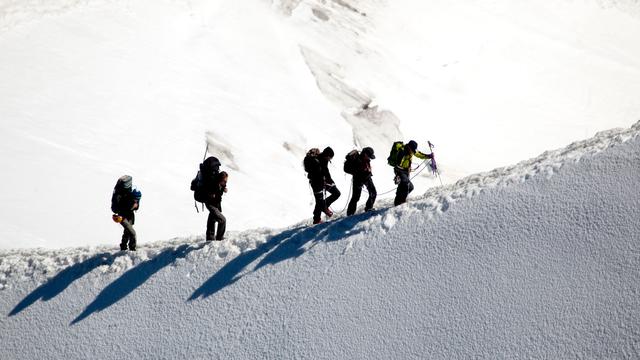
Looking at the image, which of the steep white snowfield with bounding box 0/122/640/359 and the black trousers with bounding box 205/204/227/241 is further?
the black trousers with bounding box 205/204/227/241

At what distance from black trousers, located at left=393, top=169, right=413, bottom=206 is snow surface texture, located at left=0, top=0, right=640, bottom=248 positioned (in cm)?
1029

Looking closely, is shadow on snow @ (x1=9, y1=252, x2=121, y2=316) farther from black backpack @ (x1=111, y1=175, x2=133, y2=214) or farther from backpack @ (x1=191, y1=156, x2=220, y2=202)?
backpack @ (x1=191, y1=156, x2=220, y2=202)

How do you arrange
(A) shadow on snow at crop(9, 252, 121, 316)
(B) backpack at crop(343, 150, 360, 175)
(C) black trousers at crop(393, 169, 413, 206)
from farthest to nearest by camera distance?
(A) shadow on snow at crop(9, 252, 121, 316) < (C) black trousers at crop(393, 169, 413, 206) < (B) backpack at crop(343, 150, 360, 175)

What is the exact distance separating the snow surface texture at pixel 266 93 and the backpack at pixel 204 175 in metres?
7.44

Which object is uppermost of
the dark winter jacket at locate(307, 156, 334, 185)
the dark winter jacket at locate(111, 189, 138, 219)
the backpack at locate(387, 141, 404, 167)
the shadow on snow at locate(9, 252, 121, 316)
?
the backpack at locate(387, 141, 404, 167)

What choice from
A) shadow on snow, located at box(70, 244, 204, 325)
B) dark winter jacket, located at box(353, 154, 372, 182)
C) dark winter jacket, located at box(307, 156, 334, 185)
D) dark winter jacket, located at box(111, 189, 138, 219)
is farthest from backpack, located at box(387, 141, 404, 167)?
dark winter jacket, located at box(111, 189, 138, 219)

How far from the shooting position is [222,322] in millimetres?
10641

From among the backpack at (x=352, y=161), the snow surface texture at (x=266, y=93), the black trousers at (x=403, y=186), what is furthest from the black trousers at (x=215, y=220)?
the snow surface texture at (x=266, y=93)

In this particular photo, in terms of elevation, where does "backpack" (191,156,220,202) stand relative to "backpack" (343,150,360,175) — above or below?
below

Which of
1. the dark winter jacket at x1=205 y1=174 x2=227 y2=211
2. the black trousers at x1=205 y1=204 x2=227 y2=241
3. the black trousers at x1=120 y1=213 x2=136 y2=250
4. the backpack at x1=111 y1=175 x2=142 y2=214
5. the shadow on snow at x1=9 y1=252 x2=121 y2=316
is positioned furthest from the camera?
the black trousers at x1=120 y1=213 x2=136 y2=250

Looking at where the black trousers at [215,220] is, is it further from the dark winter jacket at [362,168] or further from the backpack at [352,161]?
the dark winter jacket at [362,168]

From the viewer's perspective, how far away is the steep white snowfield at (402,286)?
890 centimetres

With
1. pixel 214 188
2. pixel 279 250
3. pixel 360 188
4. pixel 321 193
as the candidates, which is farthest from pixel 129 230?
pixel 360 188

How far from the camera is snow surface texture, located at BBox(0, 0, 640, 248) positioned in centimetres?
2178
